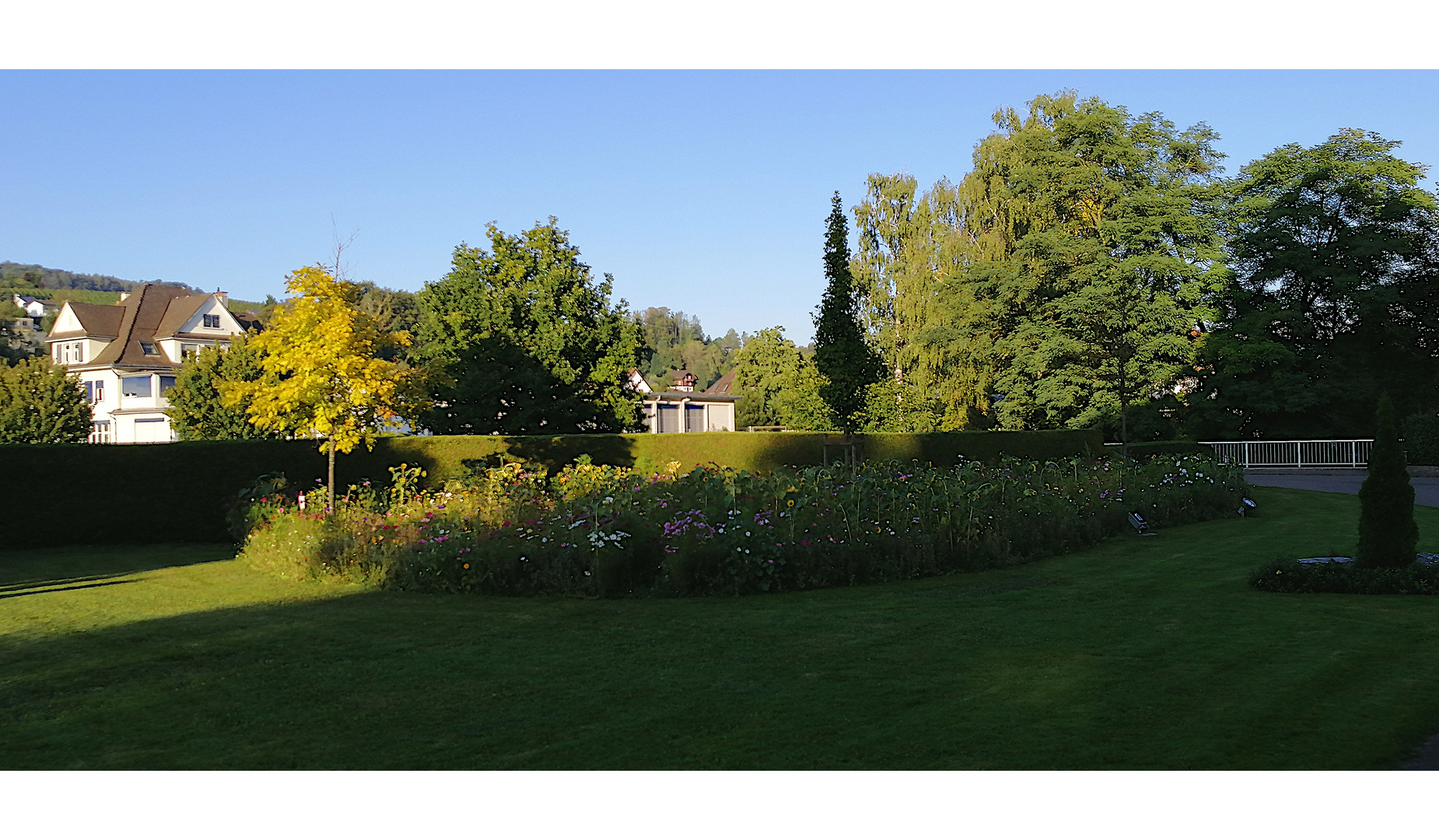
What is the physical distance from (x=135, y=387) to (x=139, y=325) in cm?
441

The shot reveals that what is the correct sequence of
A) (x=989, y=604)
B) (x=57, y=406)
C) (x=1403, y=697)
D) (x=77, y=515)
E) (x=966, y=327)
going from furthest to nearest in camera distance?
(x=966, y=327) < (x=57, y=406) < (x=77, y=515) < (x=989, y=604) < (x=1403, y=697)

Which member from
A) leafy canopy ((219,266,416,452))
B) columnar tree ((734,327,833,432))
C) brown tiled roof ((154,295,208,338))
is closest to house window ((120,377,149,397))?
brown tiled roof ((154,295,208,338))

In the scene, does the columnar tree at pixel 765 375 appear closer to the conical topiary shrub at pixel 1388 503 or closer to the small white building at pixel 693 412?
the small white building at pixel 693 412

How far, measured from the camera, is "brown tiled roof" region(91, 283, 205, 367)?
2030 inches

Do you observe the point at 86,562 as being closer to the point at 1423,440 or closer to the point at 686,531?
the point at 686,531

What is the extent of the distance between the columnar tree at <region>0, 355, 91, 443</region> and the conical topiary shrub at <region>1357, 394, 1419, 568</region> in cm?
3371

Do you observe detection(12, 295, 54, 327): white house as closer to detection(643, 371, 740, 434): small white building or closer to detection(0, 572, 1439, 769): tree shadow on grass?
detection(643, 371, 740, 434): small white building

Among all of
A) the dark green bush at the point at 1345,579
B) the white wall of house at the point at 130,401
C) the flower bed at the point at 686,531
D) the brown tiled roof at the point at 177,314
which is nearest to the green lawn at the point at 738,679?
the dark green bush at the point at 1345,579

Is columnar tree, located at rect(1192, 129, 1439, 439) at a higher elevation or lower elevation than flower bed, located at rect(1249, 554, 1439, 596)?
higher

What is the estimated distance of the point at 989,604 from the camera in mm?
9102

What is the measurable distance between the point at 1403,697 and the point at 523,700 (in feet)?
17.2

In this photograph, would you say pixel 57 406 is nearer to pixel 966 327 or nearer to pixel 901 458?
pixel 901 458

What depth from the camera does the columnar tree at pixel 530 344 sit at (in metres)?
25.8

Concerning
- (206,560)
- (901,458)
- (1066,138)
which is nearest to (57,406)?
(206,560)
